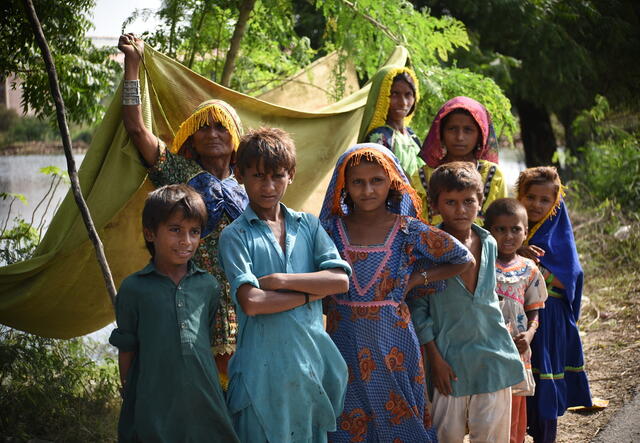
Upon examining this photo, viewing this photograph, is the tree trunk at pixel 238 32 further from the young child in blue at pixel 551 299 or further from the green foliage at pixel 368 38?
the young child in blue at pixel 551 299

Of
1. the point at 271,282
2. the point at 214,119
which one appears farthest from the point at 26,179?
the point at 271,282

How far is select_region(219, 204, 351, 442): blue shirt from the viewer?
2525 millimetres

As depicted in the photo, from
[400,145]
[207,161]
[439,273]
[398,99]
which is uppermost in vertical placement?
[398,99]

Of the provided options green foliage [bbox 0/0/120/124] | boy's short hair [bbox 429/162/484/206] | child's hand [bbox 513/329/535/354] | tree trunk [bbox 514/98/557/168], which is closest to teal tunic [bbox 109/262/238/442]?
boy's short hair [bbox 429/162/484/206]

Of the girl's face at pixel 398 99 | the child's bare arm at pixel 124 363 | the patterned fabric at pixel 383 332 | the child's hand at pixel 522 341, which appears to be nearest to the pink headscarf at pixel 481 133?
the girl's face at pixel 398 99

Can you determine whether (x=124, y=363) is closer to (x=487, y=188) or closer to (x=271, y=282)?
(x=271, y=282)

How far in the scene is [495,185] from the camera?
3.79m

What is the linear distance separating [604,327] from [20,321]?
188 inches

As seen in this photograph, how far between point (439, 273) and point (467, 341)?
1.17ft

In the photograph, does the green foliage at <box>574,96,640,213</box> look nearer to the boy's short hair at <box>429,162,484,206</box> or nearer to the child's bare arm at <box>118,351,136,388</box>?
the boy's short hair at <box>429,162,484,206</box>

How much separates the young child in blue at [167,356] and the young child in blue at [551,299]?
76.0 inches

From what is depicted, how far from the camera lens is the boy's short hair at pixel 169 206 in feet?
8.79

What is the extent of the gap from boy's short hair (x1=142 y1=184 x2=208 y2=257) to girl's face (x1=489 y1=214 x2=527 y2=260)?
154 centimetres

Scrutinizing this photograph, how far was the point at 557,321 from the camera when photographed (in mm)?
3840
